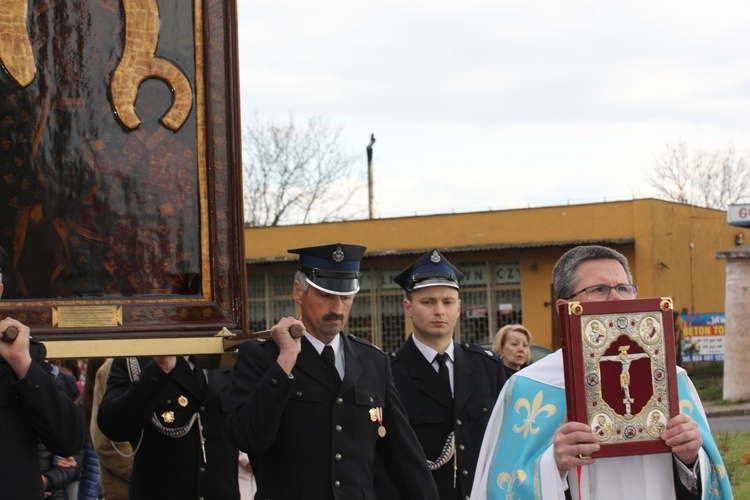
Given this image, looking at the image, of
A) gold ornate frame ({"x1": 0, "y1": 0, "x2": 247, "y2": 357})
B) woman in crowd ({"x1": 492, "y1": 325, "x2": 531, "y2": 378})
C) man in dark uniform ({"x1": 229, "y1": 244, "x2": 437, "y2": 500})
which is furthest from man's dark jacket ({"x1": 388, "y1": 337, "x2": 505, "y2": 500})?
woman in crowd ({"x1": 492, "y1": 325, "x2": 531, "y2": 378})

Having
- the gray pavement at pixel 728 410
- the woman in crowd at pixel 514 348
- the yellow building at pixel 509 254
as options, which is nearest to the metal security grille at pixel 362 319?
the yellow building at pixel 509 254

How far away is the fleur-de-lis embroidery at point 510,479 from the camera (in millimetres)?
3967

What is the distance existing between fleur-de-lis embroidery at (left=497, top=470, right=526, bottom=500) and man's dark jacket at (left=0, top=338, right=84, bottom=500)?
1689mm

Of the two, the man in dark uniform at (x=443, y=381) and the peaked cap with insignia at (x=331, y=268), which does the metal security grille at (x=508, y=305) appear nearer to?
the man in dark uniform at (x=443, y=381)

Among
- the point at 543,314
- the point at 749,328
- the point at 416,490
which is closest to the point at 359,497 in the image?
the point at 416,490

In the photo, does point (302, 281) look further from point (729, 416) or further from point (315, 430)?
point (729, 416)

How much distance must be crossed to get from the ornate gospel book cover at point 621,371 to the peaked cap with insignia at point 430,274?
2792 mm

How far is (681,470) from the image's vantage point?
3988 millimetres

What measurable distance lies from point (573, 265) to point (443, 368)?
2465mm

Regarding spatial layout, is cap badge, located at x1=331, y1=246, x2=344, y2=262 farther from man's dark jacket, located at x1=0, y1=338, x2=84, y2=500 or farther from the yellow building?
the yellow building

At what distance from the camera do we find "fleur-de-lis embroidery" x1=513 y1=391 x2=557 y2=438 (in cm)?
404

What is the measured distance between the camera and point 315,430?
16.8 ft

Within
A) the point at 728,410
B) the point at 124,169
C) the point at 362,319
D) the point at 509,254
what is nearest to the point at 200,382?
the point at 124,169

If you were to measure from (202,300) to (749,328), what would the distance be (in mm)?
20990
